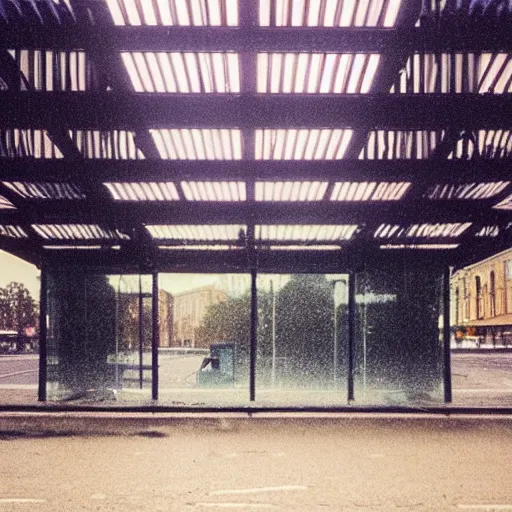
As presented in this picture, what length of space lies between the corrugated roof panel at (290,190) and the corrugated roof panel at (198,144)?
4.08 feet

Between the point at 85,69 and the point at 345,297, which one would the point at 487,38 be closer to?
the point at 85,69

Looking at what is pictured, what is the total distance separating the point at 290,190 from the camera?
28.0 feet

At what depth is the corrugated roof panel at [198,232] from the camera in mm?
10883

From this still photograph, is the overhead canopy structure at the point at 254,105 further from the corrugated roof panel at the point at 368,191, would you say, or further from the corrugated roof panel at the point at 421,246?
the corrugated roof panel at the point at 421,246

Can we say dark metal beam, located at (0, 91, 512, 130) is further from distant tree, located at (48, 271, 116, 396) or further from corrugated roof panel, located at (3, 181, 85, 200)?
distant tree, located at (48, 271, 116, 396)

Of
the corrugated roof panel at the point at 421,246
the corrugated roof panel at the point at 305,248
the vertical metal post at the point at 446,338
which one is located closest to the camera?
the corrugated roof panel at the point at 421,246

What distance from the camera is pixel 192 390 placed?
49.4 feet

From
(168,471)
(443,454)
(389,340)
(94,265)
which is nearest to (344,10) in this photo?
(168,471)

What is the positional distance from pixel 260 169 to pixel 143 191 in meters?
2.39

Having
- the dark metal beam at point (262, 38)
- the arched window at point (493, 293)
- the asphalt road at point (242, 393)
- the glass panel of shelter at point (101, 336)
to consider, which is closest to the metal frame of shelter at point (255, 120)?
the dark metal beam at point (262, 38)

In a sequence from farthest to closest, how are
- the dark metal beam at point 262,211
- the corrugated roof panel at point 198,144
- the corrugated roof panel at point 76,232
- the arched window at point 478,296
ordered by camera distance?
the arched window at point 478,296 < the corrugated roof panel at point 76,232 < the dark metal beam at point 262,211 < the corrugated roof panel at point 198,144

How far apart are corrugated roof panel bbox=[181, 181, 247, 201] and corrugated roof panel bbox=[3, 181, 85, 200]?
1.35 metres

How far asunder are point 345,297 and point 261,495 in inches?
325

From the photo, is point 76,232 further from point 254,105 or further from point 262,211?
point 254,105
